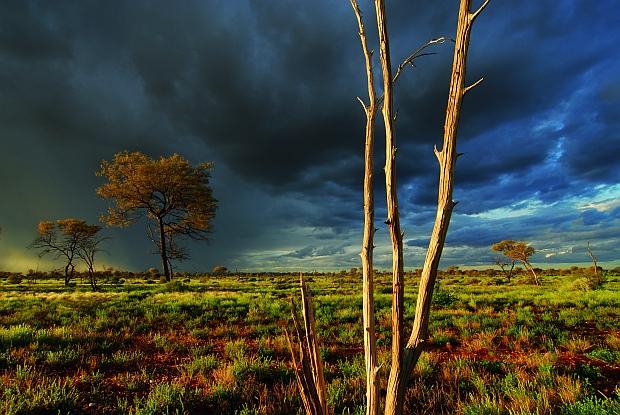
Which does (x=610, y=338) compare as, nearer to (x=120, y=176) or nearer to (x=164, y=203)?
(x=164, y=203)

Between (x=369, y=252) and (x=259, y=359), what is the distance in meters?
6.01

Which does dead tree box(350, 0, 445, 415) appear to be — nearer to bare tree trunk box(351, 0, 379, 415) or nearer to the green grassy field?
bare tree trunk box(351, 0, 379, 415)

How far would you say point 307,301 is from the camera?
8.41 ft

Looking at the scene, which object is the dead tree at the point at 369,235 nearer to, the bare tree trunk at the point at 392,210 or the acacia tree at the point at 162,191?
the bare tree trunk at the point at 392,210

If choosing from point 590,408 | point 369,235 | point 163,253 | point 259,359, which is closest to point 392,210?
point 369,235

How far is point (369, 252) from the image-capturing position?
8.25 feet

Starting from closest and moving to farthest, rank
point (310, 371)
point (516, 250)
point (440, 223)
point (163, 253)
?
point (440, 223)
point (310, 371)
point (163, 253)
point (516, 250)

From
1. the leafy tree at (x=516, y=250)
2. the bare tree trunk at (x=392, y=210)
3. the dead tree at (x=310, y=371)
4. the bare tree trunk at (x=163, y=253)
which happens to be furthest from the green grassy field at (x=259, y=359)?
the leafy tree at (x=516, y=250)

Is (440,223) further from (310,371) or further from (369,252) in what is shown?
(310,371)

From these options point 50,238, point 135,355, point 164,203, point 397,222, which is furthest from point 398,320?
point 50,238

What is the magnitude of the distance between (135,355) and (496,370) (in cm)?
797

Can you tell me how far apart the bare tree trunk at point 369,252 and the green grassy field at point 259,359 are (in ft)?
2.64

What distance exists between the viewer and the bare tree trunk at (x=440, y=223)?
2.25 metres

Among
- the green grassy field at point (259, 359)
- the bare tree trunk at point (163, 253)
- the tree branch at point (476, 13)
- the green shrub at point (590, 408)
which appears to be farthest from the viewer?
the bare tree trunk at point (163, 253)
